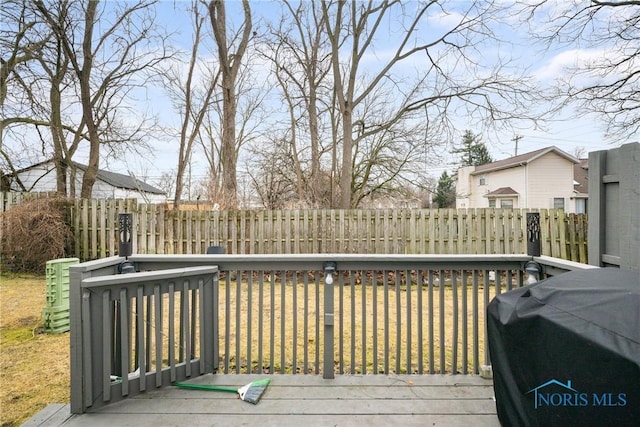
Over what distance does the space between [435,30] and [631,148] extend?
879 cm

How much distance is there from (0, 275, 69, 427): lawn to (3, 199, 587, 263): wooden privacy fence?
2.44m

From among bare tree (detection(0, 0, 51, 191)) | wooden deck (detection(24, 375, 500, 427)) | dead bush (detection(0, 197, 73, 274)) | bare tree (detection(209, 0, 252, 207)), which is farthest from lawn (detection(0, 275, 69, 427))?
bare tree (detection(0, 0, 51, 191))

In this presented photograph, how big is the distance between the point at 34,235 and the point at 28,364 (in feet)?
16.0

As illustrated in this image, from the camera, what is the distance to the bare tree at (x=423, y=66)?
9.19 metres

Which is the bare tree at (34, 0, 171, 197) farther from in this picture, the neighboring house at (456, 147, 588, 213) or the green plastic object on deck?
the neighboring house at (456, 147, 588, 213)

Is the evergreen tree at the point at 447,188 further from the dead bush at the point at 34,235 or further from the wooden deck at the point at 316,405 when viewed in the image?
the wooden deck at the point at 316,405

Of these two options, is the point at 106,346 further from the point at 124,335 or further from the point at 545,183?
the point at 545,183

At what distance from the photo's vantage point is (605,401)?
42.6 inches

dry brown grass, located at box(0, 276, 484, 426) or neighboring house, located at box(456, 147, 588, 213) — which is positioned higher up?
neighboring house, located at box(456, 147, 588, 213)

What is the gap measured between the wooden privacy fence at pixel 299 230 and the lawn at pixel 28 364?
2443 millimetres

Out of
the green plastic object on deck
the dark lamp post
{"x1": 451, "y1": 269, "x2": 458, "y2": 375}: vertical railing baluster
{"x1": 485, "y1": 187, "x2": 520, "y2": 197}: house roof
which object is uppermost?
{"x1": 485, "y1": 187, "x2": 520, "y2": 197}: house roof

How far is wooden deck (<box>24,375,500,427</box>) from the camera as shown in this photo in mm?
1896

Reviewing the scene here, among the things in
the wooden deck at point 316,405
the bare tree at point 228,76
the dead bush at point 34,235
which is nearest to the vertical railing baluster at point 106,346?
the wooden deck at point 316,405

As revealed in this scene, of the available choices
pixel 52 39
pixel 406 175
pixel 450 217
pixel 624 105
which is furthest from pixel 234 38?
pixel 624 105
